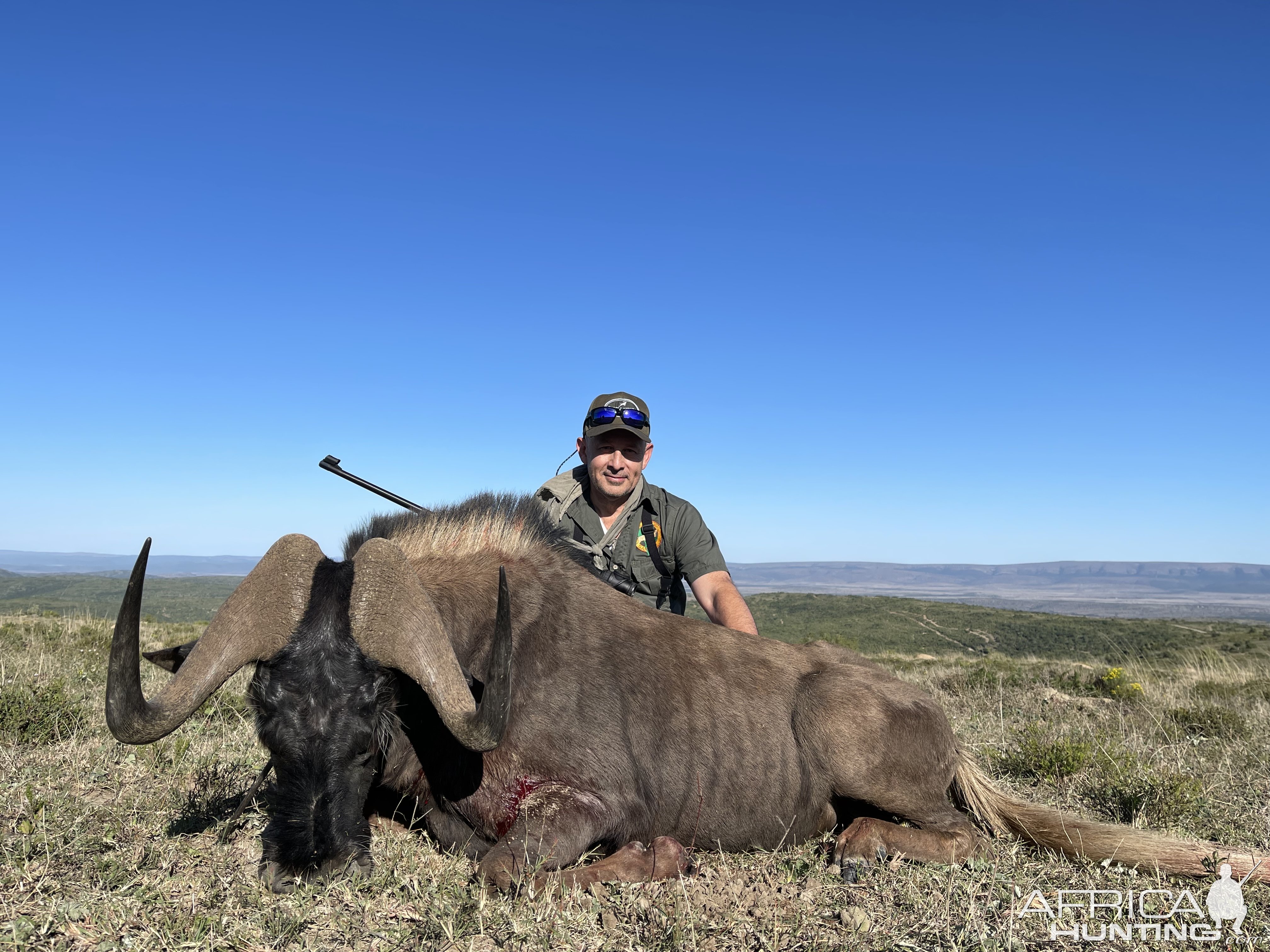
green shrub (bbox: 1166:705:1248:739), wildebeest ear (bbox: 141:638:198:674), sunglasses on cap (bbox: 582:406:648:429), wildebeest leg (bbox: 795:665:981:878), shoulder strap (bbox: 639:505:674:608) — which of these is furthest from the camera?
green shrub (bbox: 1166:705:1248:739)

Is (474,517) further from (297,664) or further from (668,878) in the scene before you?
(668,878)

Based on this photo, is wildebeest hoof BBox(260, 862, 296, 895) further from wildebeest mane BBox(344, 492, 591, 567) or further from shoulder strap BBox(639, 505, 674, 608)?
shoulder strap BBox(639, 505, 674, 608)

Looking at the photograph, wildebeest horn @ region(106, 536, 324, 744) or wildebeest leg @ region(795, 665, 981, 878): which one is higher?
wildebeest horn @ region(106, 536, 324, 744)

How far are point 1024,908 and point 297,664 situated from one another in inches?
130

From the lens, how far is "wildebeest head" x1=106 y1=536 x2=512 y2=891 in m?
3.18

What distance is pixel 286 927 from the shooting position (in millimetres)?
3023

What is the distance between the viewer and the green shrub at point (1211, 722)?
7.34 m

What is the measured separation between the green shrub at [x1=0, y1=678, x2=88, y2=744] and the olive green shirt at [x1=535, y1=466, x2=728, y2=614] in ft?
12.6

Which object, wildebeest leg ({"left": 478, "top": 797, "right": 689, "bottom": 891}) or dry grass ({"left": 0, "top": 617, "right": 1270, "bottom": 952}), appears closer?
dry grass ({"left": 0, "top": 617, "right": 1270, "bottom": 952})

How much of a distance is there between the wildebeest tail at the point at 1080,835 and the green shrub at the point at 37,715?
240 inches

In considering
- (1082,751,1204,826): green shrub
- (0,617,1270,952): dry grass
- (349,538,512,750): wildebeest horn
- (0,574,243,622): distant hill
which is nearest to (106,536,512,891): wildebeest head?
(349,538,512,750): wildebeest horn

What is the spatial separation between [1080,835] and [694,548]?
338 centimetres

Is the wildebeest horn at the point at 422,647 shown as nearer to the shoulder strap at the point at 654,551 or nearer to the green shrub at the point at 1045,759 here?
the shoulder strap at the point at 654,551

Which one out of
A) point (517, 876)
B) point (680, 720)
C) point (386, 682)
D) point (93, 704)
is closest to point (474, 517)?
point (386, 682)
